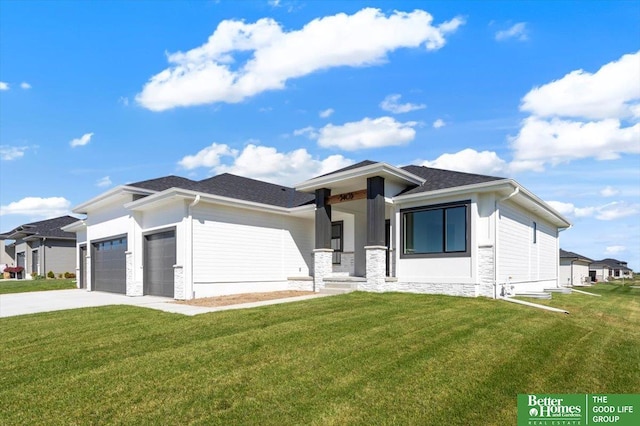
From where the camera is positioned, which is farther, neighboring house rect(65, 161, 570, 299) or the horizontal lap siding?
the horizontal lap siding

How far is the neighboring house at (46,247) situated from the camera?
33406 millimetres

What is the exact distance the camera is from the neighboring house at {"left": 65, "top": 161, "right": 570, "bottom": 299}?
537 inches

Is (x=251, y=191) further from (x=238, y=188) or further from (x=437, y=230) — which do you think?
(x=437, y=230)

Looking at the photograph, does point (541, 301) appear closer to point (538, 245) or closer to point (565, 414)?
point (538, 245)

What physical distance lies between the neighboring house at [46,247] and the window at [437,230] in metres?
31.2

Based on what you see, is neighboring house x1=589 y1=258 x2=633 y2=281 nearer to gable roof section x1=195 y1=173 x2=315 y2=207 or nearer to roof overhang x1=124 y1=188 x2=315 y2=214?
gable roof section x1=195 y1=173 x2=315 y2=207

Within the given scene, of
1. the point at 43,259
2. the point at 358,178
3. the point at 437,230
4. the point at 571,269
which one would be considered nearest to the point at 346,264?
the point at 358,178

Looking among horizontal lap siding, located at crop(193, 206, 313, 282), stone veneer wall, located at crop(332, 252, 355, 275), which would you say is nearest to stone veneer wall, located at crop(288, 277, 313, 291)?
horizontal lap siding, located at crop(193, 206, 313, 282)

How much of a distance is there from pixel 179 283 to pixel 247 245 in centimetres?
314

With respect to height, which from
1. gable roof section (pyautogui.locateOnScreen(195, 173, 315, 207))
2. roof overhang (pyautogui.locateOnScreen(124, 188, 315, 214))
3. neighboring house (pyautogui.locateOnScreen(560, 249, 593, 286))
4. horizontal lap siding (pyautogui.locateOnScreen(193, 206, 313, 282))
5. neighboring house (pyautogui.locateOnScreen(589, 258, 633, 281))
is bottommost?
neighboring house (pyautogui.locateOnScreen(589, 258, 633, 281))

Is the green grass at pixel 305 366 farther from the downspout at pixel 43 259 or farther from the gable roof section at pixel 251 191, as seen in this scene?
the downspout at pixel 43 259

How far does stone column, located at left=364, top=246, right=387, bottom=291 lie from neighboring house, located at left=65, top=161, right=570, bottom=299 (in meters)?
0.04

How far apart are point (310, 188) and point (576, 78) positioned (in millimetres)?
10303

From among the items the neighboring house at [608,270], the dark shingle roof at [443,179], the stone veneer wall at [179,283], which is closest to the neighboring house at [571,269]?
the neighboring house at [608,270]
